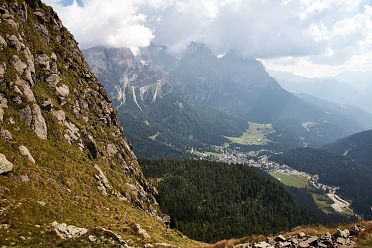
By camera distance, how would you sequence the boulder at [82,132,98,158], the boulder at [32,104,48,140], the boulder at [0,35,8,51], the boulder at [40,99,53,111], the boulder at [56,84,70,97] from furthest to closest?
1. the boulder at [56,84,70,97]
2. the boulder at [82,132,98,158]
3. the boulder at [40,99,53,111]
4. the boulder at [0,35,8,51]
5. the boulder at [32,104,48,140]

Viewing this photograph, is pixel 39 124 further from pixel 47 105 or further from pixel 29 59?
pixel 29 59

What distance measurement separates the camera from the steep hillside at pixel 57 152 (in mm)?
43188

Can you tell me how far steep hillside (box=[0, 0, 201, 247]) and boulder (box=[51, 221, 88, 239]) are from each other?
0.37ft

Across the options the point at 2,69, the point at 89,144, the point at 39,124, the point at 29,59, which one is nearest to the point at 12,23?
the point at 29,59

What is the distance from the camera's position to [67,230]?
4197cm

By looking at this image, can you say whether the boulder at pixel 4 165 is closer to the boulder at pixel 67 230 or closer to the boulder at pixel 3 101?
the boulder at pixel 67 230

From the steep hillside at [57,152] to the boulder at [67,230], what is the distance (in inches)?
4.5

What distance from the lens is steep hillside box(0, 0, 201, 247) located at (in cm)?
4319

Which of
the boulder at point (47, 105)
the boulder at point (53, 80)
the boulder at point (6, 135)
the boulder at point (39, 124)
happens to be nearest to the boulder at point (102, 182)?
the boulder at point (39, 124)

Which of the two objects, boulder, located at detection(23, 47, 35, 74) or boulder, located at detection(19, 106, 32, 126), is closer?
boulder, located at detection(19, 106, 32, 126)

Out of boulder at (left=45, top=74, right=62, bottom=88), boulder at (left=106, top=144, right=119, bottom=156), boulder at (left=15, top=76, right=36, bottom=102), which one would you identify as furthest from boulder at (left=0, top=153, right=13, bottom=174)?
boulder at (left=106, top=144, right=119, bottom=156)

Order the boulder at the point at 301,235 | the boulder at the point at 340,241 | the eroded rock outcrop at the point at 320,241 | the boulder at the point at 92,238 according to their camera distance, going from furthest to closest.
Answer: the boulder at the point at 301,235 → the boulder at the point at 340,241 → the eroded rock outcrop at the point at 320,241 → the boulder at the point at 92,238

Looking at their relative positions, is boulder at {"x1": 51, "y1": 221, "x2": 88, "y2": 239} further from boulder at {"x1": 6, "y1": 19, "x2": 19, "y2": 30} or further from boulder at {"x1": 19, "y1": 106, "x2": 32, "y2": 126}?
boulder at {"x1": 6, "y1": 19, "x2": 19, "y2": 30}

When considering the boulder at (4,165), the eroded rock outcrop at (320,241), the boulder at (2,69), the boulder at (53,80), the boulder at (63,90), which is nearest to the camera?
the eroded rock outcrop at (320,241)
